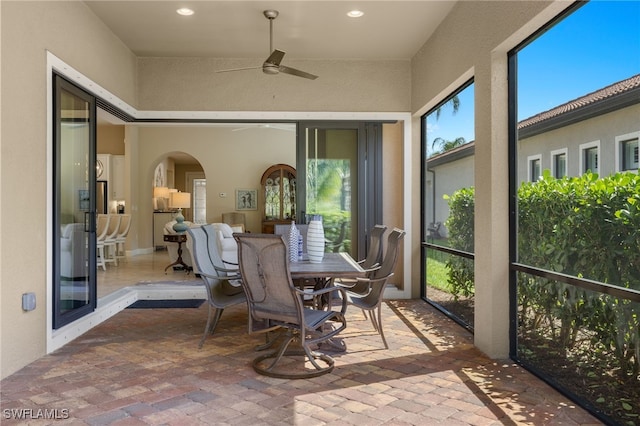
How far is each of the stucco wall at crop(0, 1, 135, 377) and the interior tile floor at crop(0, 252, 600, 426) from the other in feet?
1.06

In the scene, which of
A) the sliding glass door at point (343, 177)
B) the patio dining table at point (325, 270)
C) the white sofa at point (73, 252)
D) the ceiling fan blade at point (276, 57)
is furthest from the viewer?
the sliding glass door at point (343, 177)

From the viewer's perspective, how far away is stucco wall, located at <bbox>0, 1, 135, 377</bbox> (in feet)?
11.0

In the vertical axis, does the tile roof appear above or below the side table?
above

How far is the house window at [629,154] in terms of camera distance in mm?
2451

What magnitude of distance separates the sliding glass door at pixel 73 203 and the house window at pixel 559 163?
12.8 ft

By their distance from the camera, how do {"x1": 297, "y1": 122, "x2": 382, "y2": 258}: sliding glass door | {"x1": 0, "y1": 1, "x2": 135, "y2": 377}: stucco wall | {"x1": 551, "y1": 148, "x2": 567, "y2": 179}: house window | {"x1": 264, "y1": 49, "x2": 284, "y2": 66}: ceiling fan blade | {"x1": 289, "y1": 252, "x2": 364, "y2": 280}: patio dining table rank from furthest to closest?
{"x1": 297, "y1": 122, "x2": 382, "y2": 258}: sliding glass door → {"x1": 264, "y1": 49, "x2": 284, "y2": 66}: ceiling fan blade → {"x1": 289, "y1": 252, "x2": 364, "y2": 280}: patio dining table → {"x1": 0, "y1": 1, "x2": 135, "y2": 377}: stucco wall → {"x1": 551, "y1": 148, "x2": 567, "y2": 179}: house window

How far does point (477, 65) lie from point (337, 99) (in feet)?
8.54

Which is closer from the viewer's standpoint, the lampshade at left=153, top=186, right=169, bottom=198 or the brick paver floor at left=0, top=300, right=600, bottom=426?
the brick paver floor at left=0, top=300, right=600, bottom=426

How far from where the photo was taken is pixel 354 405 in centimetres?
284

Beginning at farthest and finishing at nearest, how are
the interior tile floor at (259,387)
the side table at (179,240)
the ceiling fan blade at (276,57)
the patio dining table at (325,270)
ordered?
the side table at (179,240) < the ceiling fan blade at (276,57) < the patio dining table at (325,270) < the interior tile floor at (259,387)

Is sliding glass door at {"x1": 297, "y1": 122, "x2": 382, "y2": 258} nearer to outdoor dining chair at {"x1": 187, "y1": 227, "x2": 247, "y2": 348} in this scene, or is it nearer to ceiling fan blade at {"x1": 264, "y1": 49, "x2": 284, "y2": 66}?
ceiling fan blade at {"x1": 264, "y1": 49, "x2": 284, "y2": 66}

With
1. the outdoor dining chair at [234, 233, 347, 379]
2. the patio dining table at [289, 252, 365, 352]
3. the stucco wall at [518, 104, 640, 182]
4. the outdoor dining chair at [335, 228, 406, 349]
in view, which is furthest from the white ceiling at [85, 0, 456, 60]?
the outdoor dining chair at [234, 233, 347, 379]

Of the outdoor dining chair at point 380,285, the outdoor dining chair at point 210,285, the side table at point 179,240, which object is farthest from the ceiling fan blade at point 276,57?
the side table at point 179,240

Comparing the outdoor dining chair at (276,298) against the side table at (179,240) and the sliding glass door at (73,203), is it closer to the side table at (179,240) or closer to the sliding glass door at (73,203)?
the sliding glass door at (73,203)
